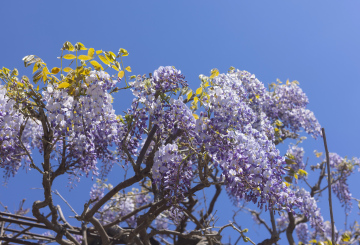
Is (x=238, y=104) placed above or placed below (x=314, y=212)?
below

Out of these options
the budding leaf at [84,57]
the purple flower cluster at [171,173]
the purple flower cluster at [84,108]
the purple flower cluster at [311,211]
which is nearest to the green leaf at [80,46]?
the budding leaf at [84,57]

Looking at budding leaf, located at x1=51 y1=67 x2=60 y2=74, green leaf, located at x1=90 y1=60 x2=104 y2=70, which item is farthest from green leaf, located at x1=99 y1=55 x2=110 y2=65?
budding leaf, located at x1=51 y1=67 x2=60 y2=74

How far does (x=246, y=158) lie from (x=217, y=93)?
1.91 ft

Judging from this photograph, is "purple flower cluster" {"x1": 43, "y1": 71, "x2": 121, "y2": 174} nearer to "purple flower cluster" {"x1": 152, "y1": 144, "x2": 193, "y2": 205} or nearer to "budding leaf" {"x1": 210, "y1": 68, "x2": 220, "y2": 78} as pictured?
"purple flower cluster" {"x1": 152, "y1": 144, "x2": 193, "y2": 205}

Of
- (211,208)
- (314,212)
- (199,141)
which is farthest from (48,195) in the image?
(314,212)

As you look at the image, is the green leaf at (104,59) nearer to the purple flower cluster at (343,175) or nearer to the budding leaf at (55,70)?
the budding leaf at (55,70)

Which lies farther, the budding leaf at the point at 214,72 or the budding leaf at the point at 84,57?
the budding leaf at the point at 214,72

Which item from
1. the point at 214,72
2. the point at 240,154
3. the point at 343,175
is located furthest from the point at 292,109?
the point at 240,154

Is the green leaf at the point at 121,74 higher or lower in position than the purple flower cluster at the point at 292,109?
lower

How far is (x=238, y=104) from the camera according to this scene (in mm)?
2762

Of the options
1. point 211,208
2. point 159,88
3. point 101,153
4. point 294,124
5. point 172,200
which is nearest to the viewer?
point 172,200

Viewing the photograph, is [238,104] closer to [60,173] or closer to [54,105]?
[54,105]

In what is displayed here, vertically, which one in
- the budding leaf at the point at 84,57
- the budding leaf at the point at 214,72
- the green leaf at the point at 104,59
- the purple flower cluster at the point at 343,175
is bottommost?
the budding leaf at the point at 84,57

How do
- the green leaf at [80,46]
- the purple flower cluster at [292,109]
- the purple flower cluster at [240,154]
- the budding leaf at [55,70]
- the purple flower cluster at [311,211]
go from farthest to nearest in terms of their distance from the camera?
the purple flower cluster at [292,109] → the purple flower cluster at [311,211] → the budding leaf at [55,70] → the green leaf at [80,46] → the purple flower cluster at [240,154]
